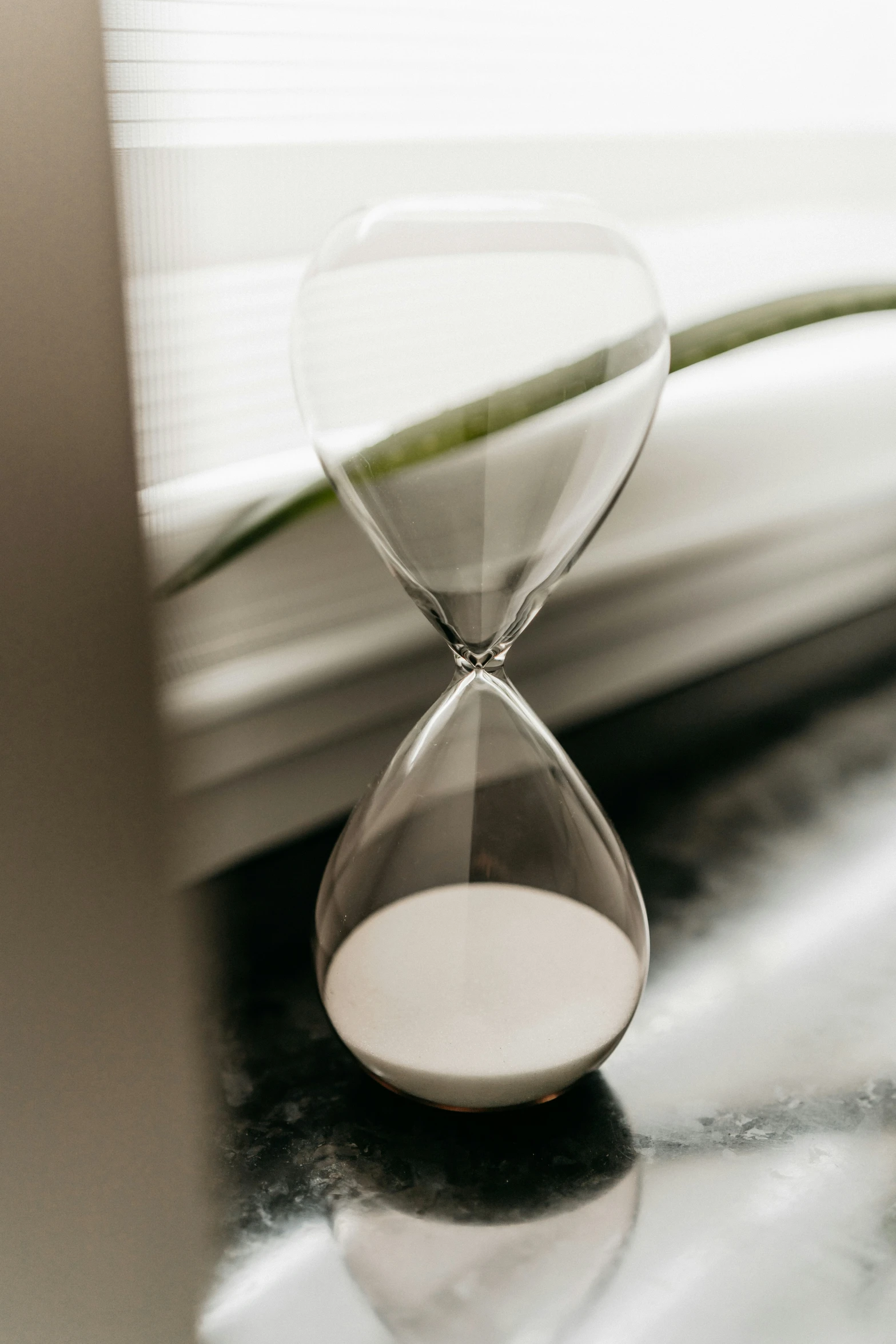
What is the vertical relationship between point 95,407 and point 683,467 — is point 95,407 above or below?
above

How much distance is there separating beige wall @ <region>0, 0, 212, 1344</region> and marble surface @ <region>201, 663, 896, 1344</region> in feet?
0.07

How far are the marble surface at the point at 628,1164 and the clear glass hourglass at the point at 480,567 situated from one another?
0.02 meters

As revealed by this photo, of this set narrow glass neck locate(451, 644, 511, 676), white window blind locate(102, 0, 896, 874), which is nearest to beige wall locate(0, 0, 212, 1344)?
white window blind locate(102, 0, 896, 874)

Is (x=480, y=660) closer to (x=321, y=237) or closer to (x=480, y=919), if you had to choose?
(x=480, y=919)

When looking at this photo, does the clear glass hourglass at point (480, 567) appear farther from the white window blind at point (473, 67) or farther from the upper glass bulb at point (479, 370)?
the white window blind at point (473, 67)

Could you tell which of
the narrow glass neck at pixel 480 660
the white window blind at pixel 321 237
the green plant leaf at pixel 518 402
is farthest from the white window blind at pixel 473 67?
the narrow glass neck at pixel 480 660

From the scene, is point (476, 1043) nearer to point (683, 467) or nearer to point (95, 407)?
point (95, 407)

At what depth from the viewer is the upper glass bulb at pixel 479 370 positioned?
267 mm

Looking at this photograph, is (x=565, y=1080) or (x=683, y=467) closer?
(x=565, y=1080)

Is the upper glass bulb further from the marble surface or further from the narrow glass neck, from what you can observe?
the marble surface

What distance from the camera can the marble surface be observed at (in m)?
0.27

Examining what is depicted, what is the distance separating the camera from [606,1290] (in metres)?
0.28

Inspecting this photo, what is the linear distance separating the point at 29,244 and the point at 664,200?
0.35 meters

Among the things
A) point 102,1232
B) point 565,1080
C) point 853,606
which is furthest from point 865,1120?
point 853,606
